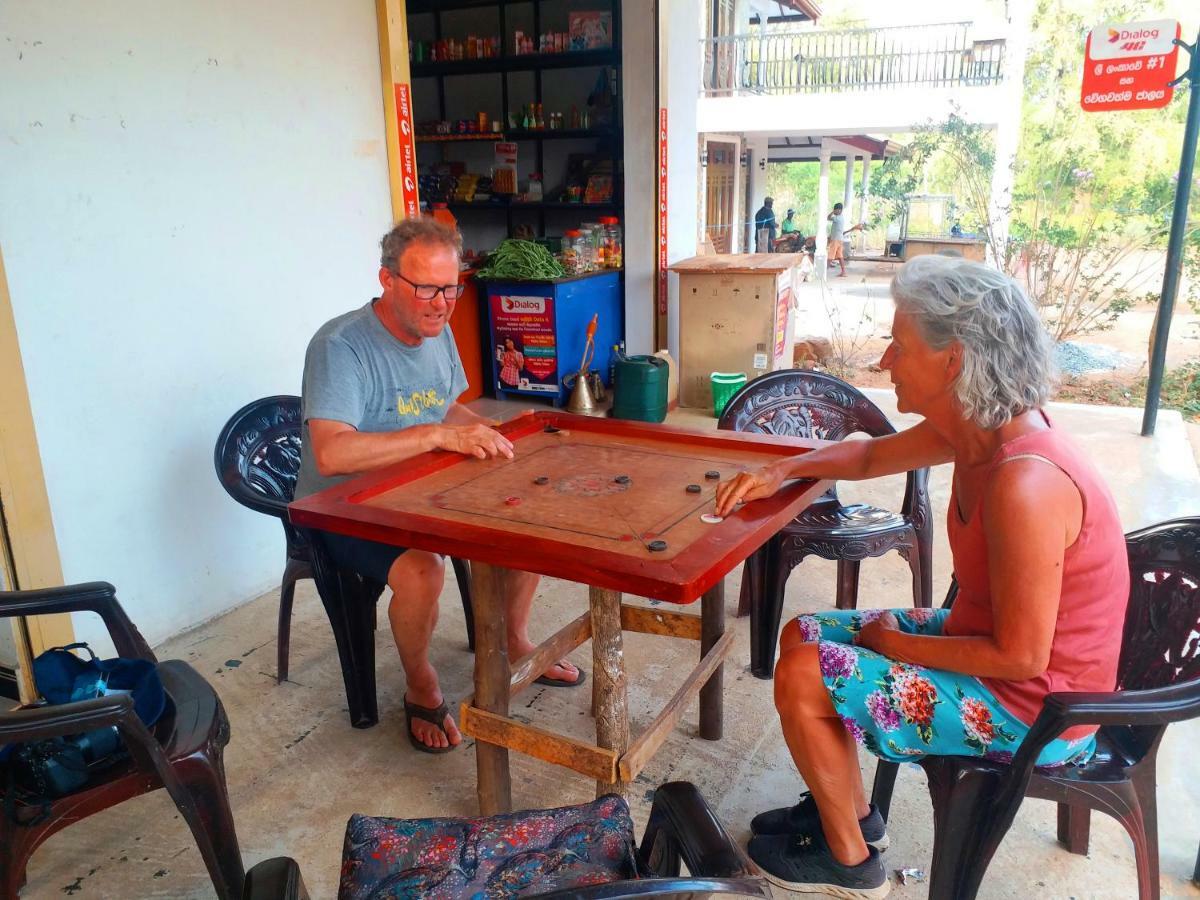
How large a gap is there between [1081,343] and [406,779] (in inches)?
316

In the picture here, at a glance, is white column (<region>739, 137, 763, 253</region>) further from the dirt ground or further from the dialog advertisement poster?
the dialog advertisement poster

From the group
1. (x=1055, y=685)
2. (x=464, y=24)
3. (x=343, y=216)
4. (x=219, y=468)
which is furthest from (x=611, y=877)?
(x=464, y=24)

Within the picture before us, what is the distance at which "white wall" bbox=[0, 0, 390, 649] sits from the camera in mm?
2506

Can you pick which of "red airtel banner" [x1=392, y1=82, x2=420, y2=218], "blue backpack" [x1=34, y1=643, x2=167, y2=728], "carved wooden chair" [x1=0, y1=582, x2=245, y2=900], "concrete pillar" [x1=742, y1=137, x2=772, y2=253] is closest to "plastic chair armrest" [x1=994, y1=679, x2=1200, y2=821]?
"carved wooden chair" [x1=0, y1=582, x2=245, y2=900]

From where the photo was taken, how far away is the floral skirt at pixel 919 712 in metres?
1.48

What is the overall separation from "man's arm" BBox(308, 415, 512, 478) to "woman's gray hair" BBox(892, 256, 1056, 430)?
1.10 metres

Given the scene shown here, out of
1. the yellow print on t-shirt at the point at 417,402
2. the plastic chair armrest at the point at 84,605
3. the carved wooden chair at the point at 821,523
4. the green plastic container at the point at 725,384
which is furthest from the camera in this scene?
the green plastic container at the point at 725,384

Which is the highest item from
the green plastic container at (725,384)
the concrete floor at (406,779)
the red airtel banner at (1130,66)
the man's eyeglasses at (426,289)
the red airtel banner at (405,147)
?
the red airtel banner at (1130,66)

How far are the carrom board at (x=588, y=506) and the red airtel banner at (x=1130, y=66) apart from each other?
4609mm

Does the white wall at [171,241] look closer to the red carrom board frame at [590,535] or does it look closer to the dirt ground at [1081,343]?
the red carrom board frame at [590,535]

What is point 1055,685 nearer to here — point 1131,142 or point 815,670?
point 815,670

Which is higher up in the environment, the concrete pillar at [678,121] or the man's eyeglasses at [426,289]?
the concrete pillar at [678,121]

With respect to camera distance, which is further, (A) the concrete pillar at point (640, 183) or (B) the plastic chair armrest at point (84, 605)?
(A) the concrete pillar at point (640, 183)

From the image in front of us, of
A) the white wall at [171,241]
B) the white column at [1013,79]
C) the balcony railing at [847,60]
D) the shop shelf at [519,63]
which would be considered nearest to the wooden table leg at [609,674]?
the white wall at [171,241]
